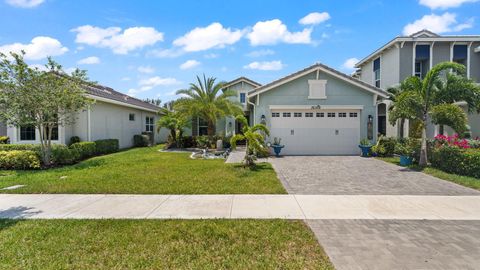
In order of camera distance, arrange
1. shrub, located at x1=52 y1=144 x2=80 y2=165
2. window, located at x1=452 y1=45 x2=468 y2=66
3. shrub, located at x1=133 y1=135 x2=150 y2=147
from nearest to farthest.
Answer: shrub, located at x1=52 y1=144 x2=80 y2=165, window, located at x1=452 y1=45 x2=468 y2=66, shrub, located at x1=133 y1=135 x2=150 y2=147

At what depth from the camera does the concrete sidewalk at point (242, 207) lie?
5379 millimetres

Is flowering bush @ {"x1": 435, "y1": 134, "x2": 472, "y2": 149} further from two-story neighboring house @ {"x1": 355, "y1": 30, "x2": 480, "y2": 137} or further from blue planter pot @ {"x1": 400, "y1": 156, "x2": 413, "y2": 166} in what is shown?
two-story neighboring house @ {"x1": 355, "y1": 30, "x2": 480, "y2": 137}

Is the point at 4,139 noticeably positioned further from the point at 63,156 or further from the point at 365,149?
the point at 365,149

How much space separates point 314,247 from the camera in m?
3.97

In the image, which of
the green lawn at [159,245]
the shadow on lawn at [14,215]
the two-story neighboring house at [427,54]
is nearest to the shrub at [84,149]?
the shadow on lawn at [14,215]

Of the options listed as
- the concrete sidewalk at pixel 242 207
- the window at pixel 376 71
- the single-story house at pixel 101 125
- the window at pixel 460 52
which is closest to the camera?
the concrete sidewalk at pixel 242 207

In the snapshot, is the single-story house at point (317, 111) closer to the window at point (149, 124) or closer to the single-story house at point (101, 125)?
the single-story house at point (101, 125)

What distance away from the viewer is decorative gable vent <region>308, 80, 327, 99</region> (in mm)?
15234

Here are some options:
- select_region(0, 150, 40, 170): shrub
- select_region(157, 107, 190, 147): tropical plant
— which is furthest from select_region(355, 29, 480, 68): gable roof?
select_region(0, 150, 40, 170): shrub

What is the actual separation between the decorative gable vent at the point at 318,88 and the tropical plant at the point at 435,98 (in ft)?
14.5

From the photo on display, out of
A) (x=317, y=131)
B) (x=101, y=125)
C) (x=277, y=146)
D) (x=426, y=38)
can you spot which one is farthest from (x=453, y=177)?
(x=101, y=125)

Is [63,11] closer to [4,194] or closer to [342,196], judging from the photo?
[4,194]

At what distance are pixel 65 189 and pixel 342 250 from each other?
7.61 metres

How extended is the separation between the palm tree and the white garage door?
5.20m
